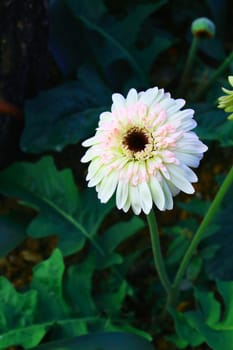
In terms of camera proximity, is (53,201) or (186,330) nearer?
(186,330)

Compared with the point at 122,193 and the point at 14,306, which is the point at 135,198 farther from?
the point at 14,306

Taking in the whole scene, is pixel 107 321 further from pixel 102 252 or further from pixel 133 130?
pixel 133 130

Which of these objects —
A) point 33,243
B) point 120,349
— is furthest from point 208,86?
point 120,349

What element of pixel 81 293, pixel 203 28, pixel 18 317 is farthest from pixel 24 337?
pixel 203 28

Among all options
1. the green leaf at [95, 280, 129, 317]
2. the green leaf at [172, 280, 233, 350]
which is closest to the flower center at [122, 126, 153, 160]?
the green leaf at [172, 280, 233, 350]

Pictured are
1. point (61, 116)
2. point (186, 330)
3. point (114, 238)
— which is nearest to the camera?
point (186, 330)
